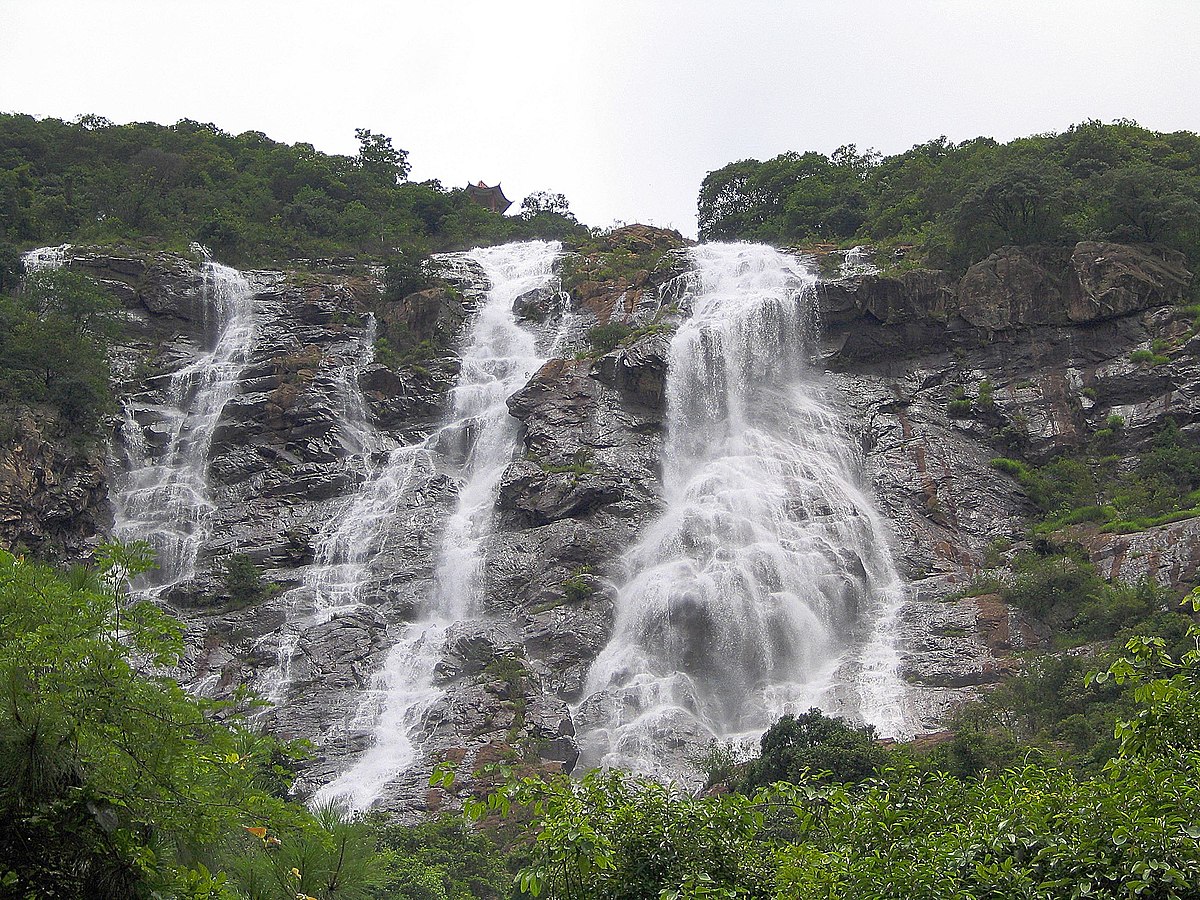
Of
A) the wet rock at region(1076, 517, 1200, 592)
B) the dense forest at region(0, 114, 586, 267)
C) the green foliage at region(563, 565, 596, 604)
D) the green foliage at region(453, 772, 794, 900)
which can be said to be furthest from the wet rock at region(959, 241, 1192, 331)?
the green foliage at region(453, 772, 794, 900)

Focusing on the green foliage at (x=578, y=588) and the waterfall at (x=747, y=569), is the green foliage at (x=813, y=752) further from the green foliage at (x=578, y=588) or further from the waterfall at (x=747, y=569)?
the green foliage at (x=578, y=588)

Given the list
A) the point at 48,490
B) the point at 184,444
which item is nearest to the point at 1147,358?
the point at 184,444

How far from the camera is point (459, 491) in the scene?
147 ft

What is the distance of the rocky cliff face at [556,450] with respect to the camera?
34062 millimetres

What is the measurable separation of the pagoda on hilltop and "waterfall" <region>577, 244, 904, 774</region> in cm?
4072

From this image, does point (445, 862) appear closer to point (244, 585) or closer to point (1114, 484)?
point (244, 585)

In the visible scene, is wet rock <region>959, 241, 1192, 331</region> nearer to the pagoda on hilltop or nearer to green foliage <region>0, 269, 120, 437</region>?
green foliage <region>0, 269, 120, 437</region>

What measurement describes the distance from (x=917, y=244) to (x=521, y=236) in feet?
84.6

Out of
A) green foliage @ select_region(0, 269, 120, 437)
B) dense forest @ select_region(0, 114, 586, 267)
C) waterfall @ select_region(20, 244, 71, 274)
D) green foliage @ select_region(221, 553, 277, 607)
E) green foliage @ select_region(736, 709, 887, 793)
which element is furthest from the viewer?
dense forest @ select_region(0, 114, 586, 267)

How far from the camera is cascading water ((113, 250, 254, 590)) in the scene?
137 ft

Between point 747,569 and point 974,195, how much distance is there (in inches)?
886

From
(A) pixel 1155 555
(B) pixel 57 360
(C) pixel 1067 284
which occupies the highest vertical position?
(C) pixel 1067 284

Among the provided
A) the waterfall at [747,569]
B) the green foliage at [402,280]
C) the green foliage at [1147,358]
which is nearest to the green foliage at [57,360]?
the green foliage at [402,280]

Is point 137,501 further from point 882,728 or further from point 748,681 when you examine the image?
point 882,728
